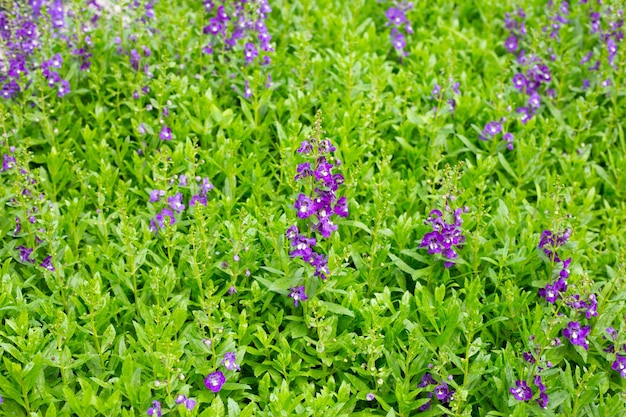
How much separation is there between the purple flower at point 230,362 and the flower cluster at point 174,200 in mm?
1192

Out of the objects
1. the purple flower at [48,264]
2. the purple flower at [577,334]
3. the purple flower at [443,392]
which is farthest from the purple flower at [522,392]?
the purple flower at [48,264]

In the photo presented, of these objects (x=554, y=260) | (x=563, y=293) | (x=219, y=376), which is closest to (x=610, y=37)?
(x=554, y=260)

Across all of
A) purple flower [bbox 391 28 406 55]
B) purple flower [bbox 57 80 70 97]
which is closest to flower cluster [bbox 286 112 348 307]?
purple flower [bbox 57 80 70 97]

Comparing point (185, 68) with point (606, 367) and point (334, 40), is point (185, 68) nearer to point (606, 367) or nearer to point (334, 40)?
point (334, 40)

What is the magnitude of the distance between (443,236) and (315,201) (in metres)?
1.00

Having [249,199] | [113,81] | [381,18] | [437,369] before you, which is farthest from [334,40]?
[437,369]

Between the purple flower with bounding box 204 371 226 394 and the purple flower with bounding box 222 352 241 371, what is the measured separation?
0.21 ft

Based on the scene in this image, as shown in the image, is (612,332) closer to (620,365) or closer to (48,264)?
(620,365)

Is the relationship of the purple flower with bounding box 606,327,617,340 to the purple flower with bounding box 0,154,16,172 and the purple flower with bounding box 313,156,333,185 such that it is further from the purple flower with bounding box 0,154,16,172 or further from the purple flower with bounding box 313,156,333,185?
the purple flower with bounding box 0,154,16,172

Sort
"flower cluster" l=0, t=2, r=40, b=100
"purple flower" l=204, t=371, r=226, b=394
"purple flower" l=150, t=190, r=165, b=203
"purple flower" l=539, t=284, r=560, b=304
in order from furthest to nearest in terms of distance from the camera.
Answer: "flower cluster" l=0, t=2, r=40, b=100, "purple flower" l=150, t=190, r=165, b=203, "purple flower" l=539, t=284, r=560, b=304, "purple flower" l=204, t=371, r=226, b=394

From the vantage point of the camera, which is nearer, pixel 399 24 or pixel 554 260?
pixel 554 260

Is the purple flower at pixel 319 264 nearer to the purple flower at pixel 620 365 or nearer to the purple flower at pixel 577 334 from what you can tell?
the purple flower at pixel 577 334

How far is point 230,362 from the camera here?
4.50 meters

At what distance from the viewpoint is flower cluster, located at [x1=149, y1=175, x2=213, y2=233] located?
5418 mm
